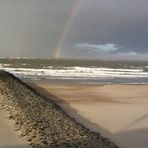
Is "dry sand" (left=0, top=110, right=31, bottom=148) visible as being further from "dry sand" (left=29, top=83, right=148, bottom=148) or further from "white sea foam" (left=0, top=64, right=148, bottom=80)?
"white sea foam" (left=0, top=64, right=148, bottom=80)

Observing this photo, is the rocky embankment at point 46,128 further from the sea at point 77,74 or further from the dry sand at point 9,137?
the sea at point 77,74

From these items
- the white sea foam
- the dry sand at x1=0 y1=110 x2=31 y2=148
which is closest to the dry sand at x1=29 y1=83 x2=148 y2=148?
the dry sand at x1=0 y1=110 x2=31 y2=148

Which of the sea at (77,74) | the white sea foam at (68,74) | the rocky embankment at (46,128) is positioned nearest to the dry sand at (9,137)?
the rocky embankment at (46,128)

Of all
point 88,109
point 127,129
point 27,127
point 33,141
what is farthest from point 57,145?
point 88,109

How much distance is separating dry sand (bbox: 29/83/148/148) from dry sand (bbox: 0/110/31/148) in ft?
8.97

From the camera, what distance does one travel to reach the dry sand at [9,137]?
33.4 ft

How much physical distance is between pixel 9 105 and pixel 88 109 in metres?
4.44

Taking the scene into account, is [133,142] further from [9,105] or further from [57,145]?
[9,105]

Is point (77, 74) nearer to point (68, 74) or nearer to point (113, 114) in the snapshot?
point (68, 74)

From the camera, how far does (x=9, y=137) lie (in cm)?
1095

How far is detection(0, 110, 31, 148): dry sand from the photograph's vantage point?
33.4 ft

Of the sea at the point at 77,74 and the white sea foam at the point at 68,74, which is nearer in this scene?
the sea at the point at 77,74

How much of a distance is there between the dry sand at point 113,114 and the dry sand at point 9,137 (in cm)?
274

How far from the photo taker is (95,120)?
50.7 ft
